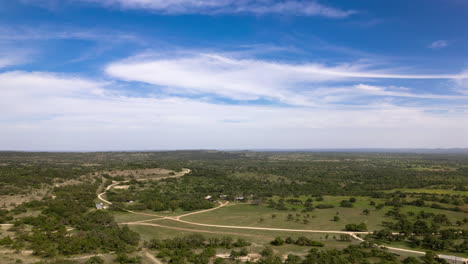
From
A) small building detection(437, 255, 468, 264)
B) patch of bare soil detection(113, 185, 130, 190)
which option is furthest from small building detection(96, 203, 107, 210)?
small building detection(437, 255, 468, 264)

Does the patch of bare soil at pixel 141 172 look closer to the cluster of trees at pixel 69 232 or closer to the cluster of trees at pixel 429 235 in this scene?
the cluster of trees at pixel 69 232

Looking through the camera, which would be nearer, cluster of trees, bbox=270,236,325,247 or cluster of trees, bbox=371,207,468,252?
cluster of trees, bbox=371,207,468,252

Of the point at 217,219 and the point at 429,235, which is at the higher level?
the point at 429,235

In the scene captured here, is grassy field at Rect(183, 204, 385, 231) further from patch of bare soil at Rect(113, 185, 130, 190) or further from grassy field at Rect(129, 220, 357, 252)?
patch of bare soil at Rect(113, 185, 130, 190)

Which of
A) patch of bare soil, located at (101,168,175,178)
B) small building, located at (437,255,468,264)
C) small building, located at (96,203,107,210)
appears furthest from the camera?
patch of bare soil, located at (101,168,175,178)

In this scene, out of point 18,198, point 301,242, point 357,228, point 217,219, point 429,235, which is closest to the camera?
point 301,242

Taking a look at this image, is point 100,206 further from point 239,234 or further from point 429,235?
point 429,235

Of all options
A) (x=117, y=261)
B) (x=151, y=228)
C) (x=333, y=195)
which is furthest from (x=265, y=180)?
(x=117, y=261)

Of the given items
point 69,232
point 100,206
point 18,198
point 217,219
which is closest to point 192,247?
point 217,219

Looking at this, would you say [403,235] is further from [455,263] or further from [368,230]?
[455,263]

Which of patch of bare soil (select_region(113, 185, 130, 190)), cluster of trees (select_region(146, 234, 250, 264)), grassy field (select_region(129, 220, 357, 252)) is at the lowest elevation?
grassy field (select_region(129, 220, 357, 252))

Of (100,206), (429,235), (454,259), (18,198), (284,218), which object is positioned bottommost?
(284,218)

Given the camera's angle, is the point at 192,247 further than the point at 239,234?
No
